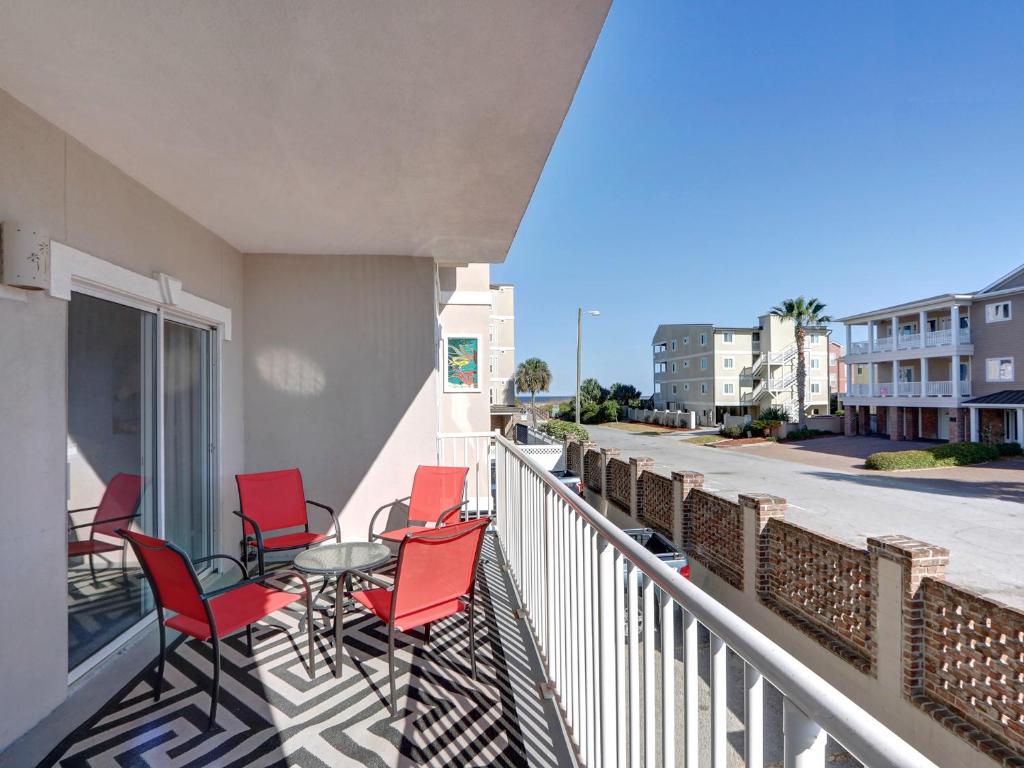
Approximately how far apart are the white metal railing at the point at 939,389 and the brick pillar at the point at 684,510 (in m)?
21.8

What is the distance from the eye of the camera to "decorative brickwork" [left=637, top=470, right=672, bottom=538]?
24.7 feet

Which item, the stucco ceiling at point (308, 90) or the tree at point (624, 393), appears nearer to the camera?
the stucco ceiling at point (308, 90)

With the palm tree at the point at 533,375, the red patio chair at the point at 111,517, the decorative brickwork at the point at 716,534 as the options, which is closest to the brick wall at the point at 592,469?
the decorative brickwork at the point at 716,534

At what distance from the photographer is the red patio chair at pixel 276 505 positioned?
373 cm

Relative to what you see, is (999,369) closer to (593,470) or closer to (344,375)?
(593,470)

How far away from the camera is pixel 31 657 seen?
222 centimetres

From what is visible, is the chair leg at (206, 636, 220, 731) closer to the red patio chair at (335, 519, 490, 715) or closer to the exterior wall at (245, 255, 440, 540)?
the red patio chair at (335, 519, 490, 715)

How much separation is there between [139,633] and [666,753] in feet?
10.6

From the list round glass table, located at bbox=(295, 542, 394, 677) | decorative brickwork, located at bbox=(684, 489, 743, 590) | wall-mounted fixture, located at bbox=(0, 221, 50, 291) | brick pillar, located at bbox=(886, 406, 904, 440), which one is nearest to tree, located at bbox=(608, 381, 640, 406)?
brick pillar, located at bbox=(886, 406, 904, 440)

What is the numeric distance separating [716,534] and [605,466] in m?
4.54

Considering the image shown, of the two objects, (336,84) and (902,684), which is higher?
(336,84)

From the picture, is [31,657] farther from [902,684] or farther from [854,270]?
[854,270]

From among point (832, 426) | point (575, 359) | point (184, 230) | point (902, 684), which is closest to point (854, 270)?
point (832, 426)

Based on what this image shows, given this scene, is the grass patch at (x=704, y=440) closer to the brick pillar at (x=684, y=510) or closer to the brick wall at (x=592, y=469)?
the brick wall at (x=592, y=469)
